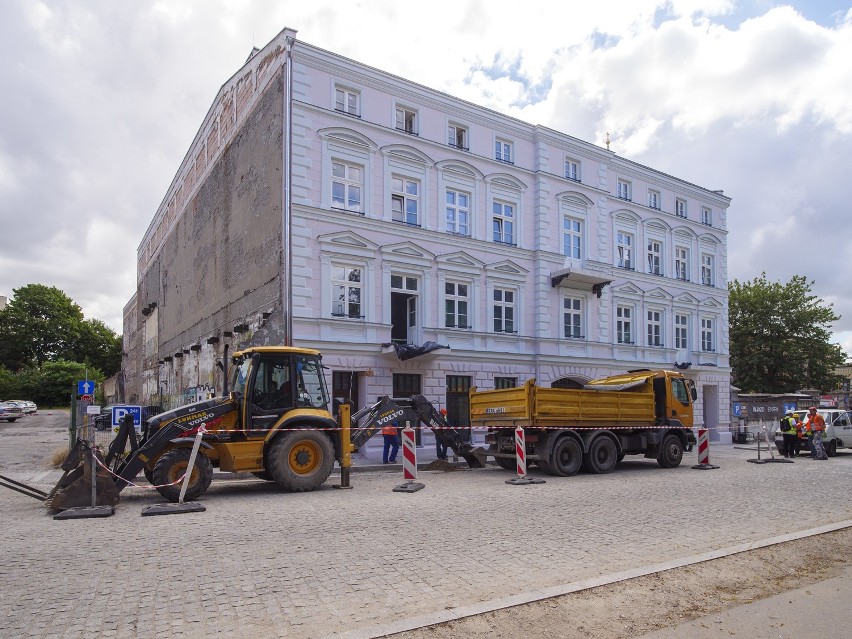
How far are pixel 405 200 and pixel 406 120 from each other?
3004 millimetres

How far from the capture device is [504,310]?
1009 inches

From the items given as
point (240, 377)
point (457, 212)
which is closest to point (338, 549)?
point (240, 377)

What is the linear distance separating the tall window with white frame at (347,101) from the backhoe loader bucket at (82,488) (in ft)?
48.9

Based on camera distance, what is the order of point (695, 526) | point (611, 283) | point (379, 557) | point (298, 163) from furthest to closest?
point (611, 283)
point (298, 163)
point (695, 526)
point (379, 557)

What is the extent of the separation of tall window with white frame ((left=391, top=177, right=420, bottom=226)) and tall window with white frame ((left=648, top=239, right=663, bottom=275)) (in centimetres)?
1355

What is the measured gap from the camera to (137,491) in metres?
12.2

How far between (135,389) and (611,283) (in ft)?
127

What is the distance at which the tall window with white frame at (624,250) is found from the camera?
2987cm

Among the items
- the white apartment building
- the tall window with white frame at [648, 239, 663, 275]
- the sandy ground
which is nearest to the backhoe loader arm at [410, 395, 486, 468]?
the white apartment building

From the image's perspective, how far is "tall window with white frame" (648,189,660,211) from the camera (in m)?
31.9

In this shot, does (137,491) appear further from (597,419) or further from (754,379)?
(754,379)

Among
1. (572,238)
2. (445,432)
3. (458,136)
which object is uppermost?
(458,136)

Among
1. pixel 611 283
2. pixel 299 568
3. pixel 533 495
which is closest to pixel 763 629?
pixel 299 568

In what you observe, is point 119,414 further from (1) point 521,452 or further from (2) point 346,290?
(1) point 521,452
